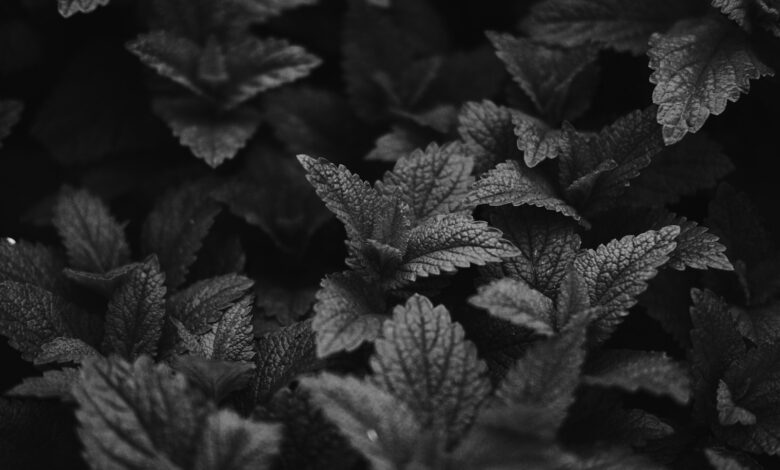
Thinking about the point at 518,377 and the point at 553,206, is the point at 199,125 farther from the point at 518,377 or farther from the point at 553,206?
the point at 518,377

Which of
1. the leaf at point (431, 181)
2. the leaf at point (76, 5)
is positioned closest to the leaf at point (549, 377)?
the leaf at point (431, 181)

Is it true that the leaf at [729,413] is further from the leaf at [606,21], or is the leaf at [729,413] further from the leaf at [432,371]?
the leaf at [606,21]

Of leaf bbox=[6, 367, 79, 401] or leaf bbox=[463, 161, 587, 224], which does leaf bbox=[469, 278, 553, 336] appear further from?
leaf bbox=[6, 367, 79, 401]


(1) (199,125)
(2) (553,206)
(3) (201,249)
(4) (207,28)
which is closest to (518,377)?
(2) (553,206)

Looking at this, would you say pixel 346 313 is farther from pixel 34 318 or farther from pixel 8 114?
pixel 8 114

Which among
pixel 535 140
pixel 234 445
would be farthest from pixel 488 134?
pixel 234 445
